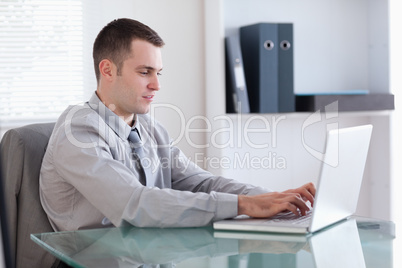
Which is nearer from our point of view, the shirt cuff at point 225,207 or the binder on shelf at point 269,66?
the shirt cuff at point 225,207

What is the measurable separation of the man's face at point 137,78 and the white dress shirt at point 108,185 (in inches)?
2.8

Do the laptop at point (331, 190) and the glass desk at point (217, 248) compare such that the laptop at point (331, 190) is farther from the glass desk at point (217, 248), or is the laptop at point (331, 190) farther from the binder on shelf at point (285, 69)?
the binder on shelf at point (285, 69)

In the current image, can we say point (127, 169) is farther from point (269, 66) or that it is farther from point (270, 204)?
point (269, 66)

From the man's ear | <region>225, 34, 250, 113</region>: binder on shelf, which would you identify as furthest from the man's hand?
<region>225, 34, 250, 113</region>: binder on shelf

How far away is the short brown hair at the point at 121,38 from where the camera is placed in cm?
178

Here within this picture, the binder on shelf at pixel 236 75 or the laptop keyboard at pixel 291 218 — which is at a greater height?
the binder on shelf at pixel 236 75

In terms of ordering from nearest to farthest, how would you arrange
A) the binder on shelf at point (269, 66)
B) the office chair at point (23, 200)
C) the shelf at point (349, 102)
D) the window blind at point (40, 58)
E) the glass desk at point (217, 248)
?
1. the glass desk at point (217, 248)
2. the office chair at point (23, 200)
3. the window blind at point (40, 58)
4. the binder on shelf at point (269, 66)
5. the shelf at point (349, 102)

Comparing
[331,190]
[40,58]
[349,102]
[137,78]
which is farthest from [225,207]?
[349,102]

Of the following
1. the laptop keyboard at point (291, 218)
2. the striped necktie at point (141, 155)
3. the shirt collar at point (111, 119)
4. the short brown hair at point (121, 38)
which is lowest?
the laptop keyboard at point (291, 218)

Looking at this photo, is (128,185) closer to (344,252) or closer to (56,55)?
(344,252)

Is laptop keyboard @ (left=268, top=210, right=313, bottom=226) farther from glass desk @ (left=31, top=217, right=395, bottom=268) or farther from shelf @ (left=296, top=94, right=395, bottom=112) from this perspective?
shelf @ (left=296, top=94, right=395, bottom=112)

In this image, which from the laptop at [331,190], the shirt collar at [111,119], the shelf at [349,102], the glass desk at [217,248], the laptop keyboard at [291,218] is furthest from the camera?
the shelf at [349,102]

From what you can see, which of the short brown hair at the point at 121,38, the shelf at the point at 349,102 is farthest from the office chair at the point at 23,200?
the shelf at the point at 349,102

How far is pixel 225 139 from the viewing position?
2.69m
